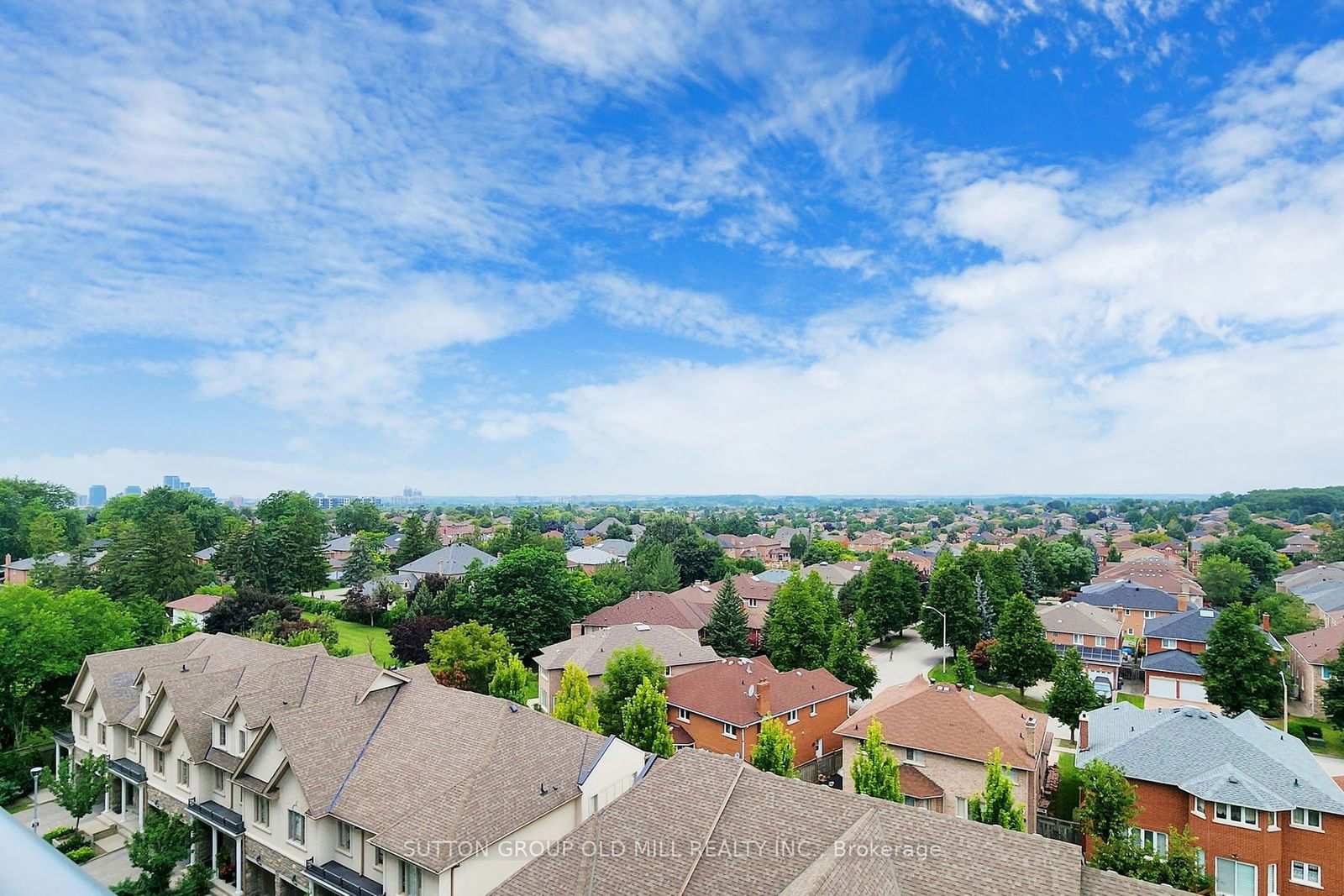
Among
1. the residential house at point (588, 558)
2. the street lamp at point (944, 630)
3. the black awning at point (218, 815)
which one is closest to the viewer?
the black awning at point (218, 815)

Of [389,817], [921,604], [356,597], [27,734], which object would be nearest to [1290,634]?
[921,604]

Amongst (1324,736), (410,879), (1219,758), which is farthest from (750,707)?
(1324,736)

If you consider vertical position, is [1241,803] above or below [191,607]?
above

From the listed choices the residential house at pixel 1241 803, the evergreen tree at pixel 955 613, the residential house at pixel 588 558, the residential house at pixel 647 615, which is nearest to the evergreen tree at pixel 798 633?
the residential house at pixel 647 615

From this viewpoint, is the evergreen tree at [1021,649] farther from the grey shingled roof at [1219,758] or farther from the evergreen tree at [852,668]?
the grey shingled roof at [1219,758]

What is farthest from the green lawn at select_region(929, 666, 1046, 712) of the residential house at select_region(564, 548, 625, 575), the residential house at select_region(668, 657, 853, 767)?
the residential house at select_region(564, 548, 625, 575)

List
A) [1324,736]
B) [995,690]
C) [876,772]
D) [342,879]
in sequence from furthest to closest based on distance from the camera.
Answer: [995,690] < [1324,736] < [876,772] < [342,879]

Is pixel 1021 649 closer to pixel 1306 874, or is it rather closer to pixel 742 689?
pixel 742 689
